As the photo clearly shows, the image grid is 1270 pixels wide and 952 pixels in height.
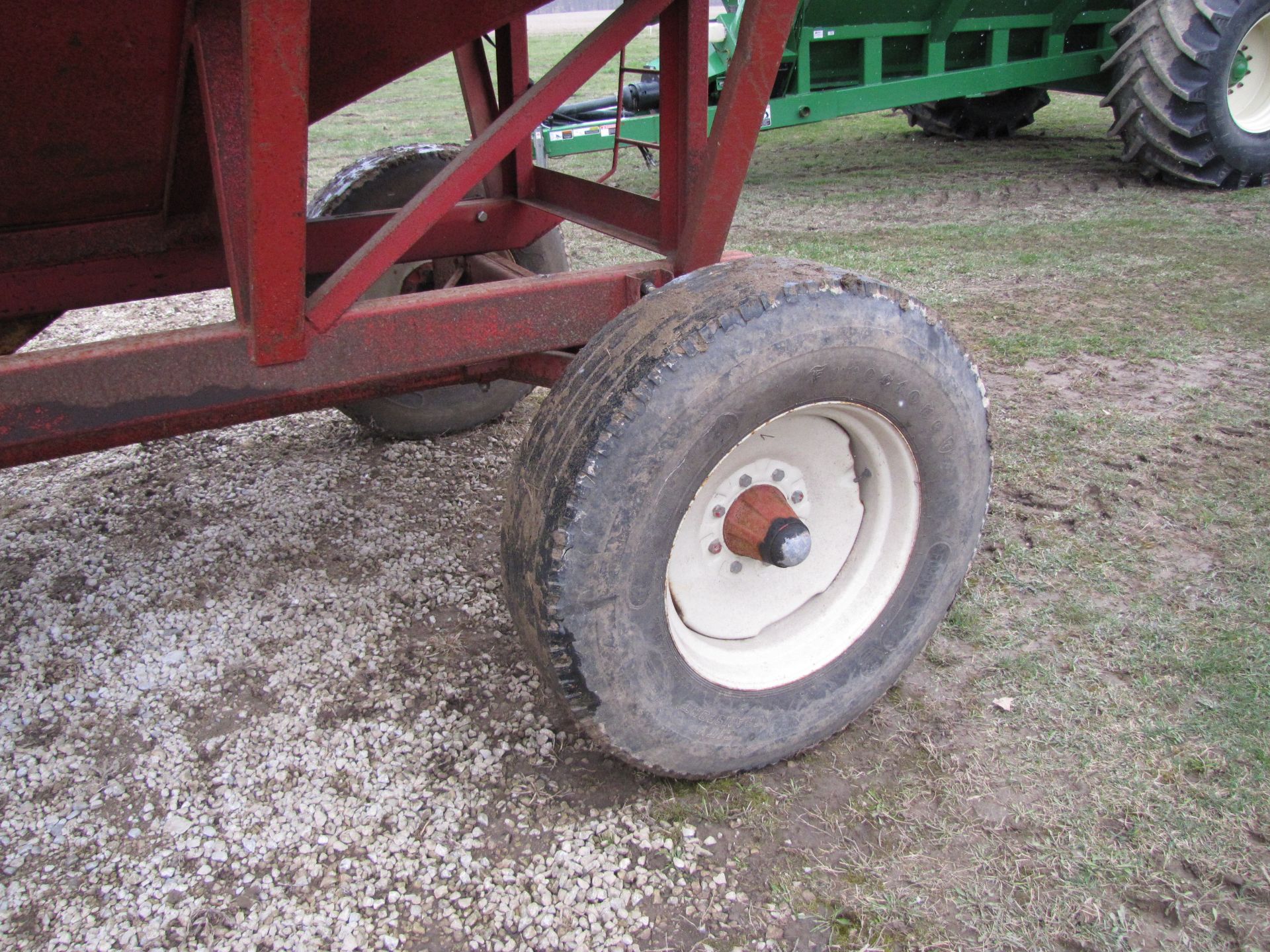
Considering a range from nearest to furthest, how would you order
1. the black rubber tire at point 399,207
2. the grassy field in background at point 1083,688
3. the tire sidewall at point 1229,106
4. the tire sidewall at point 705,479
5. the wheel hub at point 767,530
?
the tire sidewall at point 705,479
the grassy field in background at point 1083,688
the wheel hub at point 767,530
the black rubber tire at point 399,207
the tire sidewall at point 1229,106

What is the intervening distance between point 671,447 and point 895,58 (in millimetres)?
6492

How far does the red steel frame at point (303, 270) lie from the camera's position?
1.40m

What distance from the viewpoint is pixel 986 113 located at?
806 cm

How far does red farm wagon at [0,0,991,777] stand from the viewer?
148cm

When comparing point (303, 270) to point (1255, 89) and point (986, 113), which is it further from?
point (986, 113)

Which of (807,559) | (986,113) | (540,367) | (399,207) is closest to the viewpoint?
(807,559)

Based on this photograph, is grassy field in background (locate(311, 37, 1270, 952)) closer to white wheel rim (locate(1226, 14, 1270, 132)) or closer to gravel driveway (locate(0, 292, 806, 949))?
gravel driveway (locate(0, 292, 806, 949))

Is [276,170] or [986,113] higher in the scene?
[276,170]

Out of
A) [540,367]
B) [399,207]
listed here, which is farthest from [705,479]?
[399,207]

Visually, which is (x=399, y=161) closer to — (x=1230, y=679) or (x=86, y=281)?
(x=86, y=281)

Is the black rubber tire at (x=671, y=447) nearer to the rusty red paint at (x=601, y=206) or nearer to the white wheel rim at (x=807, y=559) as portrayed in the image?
the white wheel rim at (x=807, y=559)

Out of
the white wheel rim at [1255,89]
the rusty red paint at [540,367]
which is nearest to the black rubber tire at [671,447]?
the rusty red paint at [540,367]

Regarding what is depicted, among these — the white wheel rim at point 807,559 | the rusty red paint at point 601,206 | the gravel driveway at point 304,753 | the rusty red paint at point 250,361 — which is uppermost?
the rusty red paint at point 601,206

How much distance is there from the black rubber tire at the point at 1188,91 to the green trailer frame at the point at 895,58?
608 mm
